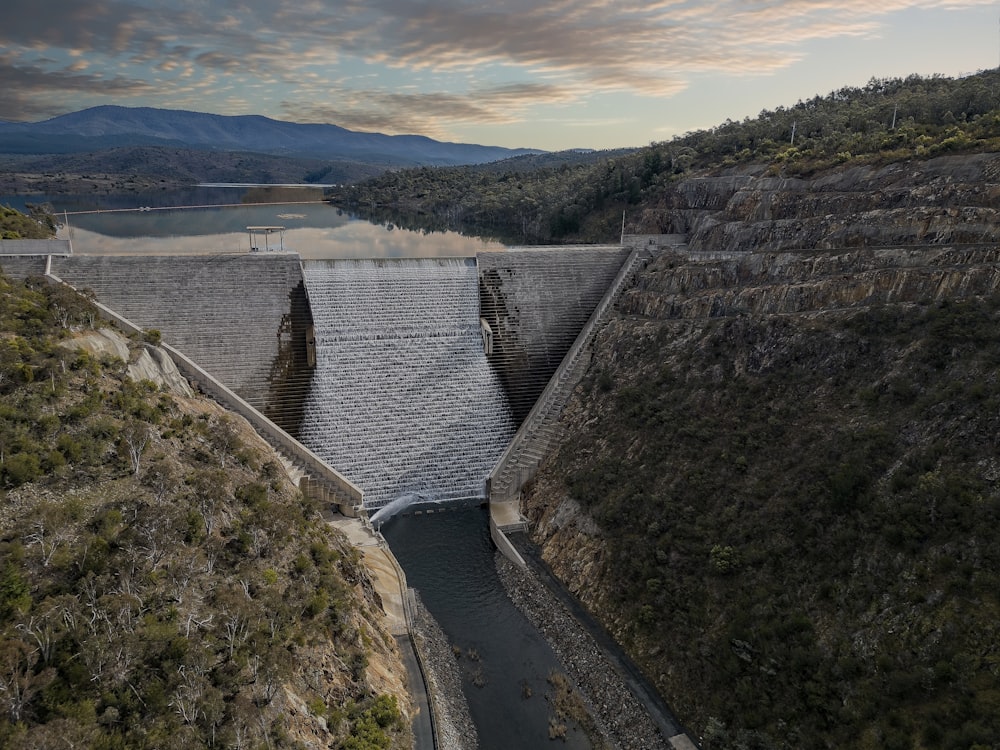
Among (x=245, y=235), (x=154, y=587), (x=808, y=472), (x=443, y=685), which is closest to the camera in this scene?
(x=154, y=587)

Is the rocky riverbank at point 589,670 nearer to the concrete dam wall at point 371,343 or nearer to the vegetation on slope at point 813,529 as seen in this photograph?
the vegetation on slope at point 813,529

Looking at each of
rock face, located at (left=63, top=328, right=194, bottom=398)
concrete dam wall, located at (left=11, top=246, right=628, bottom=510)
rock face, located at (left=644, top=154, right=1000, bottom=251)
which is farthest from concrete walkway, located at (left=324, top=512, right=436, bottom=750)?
rock face, located at (left=644, top=154, right=1000, bottom=251)

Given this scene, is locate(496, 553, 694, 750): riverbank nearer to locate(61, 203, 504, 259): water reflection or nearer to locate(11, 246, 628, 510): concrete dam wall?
locate(11, 246, 628, 510): concrete dam wall

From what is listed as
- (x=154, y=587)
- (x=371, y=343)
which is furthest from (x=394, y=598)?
(x=371, y=343)

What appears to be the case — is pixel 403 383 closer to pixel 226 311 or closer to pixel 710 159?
pixel 226 311

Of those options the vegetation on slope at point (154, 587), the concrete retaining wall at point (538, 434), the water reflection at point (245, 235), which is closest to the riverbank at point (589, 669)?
the concrete retaining wall at point (538, 434)
